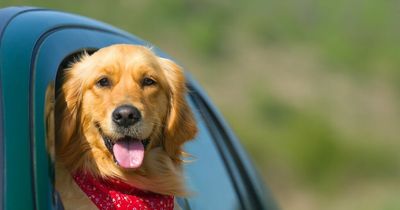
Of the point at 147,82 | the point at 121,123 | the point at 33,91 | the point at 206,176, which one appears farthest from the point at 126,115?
the point at 33,91

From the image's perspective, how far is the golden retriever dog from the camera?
4109mm

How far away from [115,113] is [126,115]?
5 cm

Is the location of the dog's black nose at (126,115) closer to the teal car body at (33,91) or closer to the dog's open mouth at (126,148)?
the dog's open mouth at (126,148)

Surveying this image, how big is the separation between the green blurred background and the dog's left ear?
15.2 m

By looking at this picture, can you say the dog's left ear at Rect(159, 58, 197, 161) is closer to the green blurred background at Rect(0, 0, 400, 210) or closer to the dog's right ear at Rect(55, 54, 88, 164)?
the dog's right ear at Rect(55, 54, 88, 164)

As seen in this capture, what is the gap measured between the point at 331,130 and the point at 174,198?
20.4 metres

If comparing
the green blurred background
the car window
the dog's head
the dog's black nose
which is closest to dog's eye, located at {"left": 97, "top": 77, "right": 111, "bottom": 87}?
the dog's head

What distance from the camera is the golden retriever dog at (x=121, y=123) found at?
4.11 metres

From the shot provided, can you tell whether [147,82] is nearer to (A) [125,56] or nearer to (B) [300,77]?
(A) [125,56]

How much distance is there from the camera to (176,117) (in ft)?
15.4

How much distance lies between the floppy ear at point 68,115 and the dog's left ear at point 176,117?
1.64 ft

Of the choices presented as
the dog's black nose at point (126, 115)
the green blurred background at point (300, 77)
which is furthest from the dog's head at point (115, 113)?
the green blurred background at point (300, 77)

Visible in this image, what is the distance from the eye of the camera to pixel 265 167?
22.8m

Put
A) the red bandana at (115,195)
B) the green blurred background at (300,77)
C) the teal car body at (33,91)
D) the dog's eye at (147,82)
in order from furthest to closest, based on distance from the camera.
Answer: the green blurred background at (300,77)
the dog's eye at (147,82)
the red bandana at (115,195)
the teal car body at (33,91)
